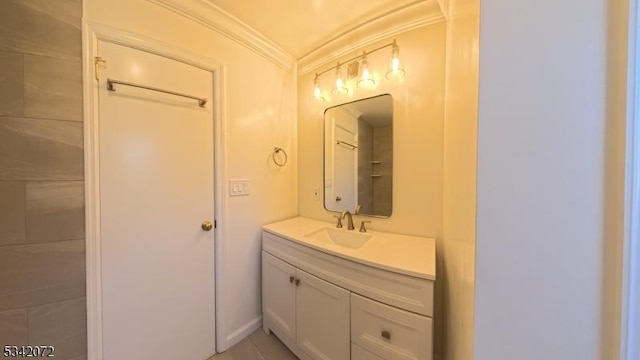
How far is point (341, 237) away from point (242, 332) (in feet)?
3.50

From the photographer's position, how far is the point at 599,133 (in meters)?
0.28

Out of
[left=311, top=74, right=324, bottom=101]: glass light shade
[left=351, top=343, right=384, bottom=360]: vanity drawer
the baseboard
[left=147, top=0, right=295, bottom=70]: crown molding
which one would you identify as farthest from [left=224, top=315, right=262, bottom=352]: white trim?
[left=147, top=0, right=295, bottom=70]: crown molding

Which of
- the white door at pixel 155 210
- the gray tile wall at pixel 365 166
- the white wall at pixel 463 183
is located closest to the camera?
the white wall at pixel 463 183

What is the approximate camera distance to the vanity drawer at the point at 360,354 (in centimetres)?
111

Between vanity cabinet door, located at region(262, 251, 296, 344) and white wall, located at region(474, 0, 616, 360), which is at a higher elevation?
white wall, located at region(474, 0, 616, 360)

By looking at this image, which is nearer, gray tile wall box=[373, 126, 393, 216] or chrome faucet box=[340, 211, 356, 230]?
gray tile wall box=[373, 126, 393, 216]

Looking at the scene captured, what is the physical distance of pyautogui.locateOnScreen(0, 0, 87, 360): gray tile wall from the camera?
1.01 metres

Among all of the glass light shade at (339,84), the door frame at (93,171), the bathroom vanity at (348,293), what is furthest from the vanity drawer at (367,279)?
the glass light shade at (339,84)

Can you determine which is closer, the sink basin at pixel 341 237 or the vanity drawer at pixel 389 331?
the vanity drawer at pixel 389 331

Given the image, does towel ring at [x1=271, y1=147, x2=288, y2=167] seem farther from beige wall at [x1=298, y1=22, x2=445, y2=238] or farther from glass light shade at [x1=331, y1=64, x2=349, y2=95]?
beige wall at [x1=298, y1=22, x2=445, y2=238]

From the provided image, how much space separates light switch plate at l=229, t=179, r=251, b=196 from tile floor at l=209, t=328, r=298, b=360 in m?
1.13

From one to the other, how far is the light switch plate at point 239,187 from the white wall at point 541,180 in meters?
1.66

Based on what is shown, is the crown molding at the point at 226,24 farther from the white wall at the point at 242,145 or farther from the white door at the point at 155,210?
the white door at the point at 155,210

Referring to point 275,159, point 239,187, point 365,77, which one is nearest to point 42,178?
point 239,187
